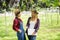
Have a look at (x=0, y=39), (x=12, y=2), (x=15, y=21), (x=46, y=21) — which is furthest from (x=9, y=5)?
(x=46, y=21)

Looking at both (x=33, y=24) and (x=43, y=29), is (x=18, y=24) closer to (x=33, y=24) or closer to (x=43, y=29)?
(x=33, y=24)

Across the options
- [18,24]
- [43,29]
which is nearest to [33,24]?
[18,24]

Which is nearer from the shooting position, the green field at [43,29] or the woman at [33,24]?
the woman at [33,24]

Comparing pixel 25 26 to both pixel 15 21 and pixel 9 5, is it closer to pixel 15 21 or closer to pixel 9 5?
pixel 15 21

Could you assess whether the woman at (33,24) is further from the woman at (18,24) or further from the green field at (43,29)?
the green field at (43,29)

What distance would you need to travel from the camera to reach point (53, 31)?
13.5ft

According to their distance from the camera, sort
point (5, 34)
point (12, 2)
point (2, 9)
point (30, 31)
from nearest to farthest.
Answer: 1. point (30, 31)
2. point (12, 2)
3. point (2, 9)
4. point (5, 34)

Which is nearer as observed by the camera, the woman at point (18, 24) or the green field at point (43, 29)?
the woman at point (18, 24)

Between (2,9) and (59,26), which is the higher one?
(2,9)

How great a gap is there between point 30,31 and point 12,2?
21.4 inches

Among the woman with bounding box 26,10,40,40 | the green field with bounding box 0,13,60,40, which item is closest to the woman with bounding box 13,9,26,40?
the woman with bounding box 26,10,40,40

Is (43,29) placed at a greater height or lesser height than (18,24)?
lesser

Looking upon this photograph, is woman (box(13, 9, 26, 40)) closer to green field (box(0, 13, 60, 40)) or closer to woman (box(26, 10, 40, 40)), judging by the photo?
woman (box(26, 10, 40, 40))

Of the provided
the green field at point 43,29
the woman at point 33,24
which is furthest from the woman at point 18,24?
the green field at point 43,29
